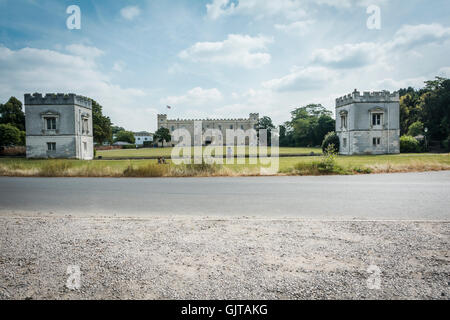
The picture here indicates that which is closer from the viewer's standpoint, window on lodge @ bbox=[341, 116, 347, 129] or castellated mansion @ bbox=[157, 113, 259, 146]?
window on lodge @ bbox=[341, 116, 347, 129]

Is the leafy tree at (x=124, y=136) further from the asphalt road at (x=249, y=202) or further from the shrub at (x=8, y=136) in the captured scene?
the asphalt road at (x=249, y=202)

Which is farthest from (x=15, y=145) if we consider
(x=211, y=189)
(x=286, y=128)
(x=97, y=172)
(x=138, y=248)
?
(x=286, y=128)

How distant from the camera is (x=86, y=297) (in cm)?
294

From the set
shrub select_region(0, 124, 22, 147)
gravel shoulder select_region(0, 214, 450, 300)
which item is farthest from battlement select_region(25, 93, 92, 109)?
gravel shoulder select_region(0, 214, 450, 300)

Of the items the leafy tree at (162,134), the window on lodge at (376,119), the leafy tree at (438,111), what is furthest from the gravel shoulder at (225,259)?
the leafy tree at (162,134)

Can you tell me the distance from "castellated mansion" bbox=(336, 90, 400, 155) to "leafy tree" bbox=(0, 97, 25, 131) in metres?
56.0

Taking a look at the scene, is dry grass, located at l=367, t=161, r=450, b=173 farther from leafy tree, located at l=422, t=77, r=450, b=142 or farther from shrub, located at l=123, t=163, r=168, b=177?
leafy tree, located at l=422, t=77, r=450, b=142

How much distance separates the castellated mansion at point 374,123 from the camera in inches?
1453

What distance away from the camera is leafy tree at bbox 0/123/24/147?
4169 centimetres

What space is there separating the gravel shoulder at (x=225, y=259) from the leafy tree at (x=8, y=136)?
152ft

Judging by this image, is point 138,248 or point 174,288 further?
point 138,248

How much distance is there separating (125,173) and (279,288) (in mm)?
13897

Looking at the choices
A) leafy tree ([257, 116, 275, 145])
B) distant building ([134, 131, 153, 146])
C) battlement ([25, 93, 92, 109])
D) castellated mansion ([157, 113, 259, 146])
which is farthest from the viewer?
distant building ([134, 131, 153, 146])
